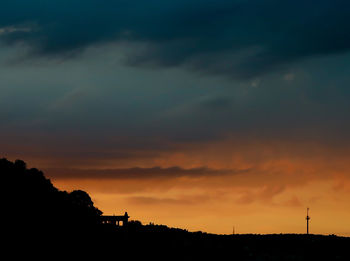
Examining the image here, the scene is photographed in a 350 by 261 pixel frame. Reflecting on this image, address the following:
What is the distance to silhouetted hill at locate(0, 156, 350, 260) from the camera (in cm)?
4300

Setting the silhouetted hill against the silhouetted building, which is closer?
the silhouetted hill

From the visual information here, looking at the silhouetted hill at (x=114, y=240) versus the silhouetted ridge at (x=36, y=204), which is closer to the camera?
the silhouetted hill at (x=114, y=240)

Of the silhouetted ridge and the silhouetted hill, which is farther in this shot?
the silhouetted ridge

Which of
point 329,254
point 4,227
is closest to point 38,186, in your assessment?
point 4,227

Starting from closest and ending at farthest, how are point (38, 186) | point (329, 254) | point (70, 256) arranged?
point (70, 256)
point (329, 254)
point (38, 186)

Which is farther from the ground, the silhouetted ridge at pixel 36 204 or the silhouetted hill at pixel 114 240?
the silhouetted ridge at pixel 36 204

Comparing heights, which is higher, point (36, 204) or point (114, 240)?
point (36, 204)

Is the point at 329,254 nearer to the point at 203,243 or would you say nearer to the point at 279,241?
the point at 279,241

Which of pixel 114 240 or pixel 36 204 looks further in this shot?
pixel 36 204

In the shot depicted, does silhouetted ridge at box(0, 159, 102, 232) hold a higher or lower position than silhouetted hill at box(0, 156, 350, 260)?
higher

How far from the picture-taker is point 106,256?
4353cm

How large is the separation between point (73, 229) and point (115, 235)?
3.42m

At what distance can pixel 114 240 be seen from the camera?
152ft

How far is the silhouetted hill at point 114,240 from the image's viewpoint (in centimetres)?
4300
